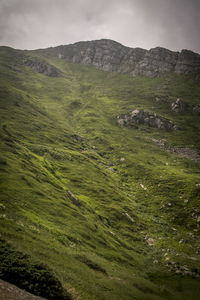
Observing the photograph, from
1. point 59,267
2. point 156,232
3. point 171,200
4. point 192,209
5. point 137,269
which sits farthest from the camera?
point 171,200

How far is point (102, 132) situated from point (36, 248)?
16943cm

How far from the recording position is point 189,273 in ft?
163

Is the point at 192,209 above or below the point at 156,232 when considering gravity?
above

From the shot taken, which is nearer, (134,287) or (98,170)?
(134,287)

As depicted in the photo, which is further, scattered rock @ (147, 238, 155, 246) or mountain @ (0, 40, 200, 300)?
scattered rock @ (147, 238, 155, 246)

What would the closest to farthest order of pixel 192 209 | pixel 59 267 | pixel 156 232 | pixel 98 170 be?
pixel 59 267
pixel 156 232
pixel 192 209
pixel 98 170

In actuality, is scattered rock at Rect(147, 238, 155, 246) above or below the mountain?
below

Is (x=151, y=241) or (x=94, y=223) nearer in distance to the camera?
(x=94, y=223)

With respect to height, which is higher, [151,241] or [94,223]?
[94,223]

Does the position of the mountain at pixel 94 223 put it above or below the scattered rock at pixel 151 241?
above

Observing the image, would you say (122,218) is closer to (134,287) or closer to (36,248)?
(134,287)

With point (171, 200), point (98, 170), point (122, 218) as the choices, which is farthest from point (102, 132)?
point (122, 218)

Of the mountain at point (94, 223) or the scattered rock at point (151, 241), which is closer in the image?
the mountain at point (94, 223)

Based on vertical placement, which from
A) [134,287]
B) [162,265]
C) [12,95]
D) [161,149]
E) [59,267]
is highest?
[12,95]
